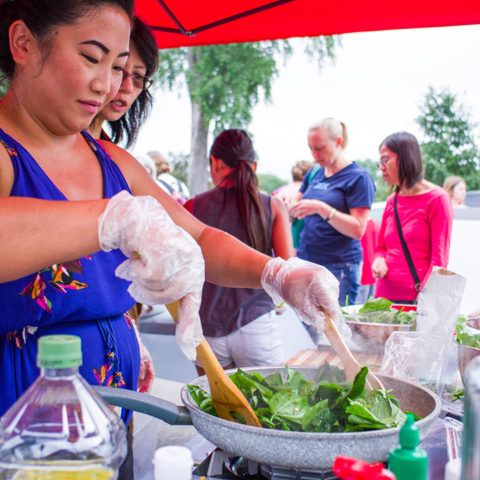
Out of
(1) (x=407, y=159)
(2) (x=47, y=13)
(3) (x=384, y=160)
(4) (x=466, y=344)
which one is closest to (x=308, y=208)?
(3) (x=384, y=160)

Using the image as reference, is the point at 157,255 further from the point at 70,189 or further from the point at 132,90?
the point at 132,90

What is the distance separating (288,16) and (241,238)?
1.12 m

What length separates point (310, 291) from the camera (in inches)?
47.3

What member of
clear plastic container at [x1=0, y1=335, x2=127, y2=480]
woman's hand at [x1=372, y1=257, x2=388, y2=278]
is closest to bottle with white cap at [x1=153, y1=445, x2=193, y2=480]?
clear plastic container at [x1=0, y1=335, x2=127, y2=480]

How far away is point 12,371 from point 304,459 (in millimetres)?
743

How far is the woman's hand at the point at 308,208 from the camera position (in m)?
3.36

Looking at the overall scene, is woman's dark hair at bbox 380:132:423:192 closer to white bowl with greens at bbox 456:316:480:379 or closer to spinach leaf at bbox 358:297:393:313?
spinach leaf at bbox 358:297:393:313

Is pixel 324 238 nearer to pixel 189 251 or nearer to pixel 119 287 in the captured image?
pixel 119 287

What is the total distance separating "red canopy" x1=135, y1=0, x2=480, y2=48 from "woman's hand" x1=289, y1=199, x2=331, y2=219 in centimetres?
111

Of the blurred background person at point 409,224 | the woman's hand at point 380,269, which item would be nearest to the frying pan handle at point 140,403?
the blurred background person at point 409,224

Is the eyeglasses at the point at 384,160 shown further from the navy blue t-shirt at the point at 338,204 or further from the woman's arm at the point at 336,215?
the woman's arm at the point at 336,215

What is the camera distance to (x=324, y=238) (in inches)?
142

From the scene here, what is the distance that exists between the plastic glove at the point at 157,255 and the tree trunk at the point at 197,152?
9234mm

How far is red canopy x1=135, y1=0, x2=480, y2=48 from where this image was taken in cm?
224
